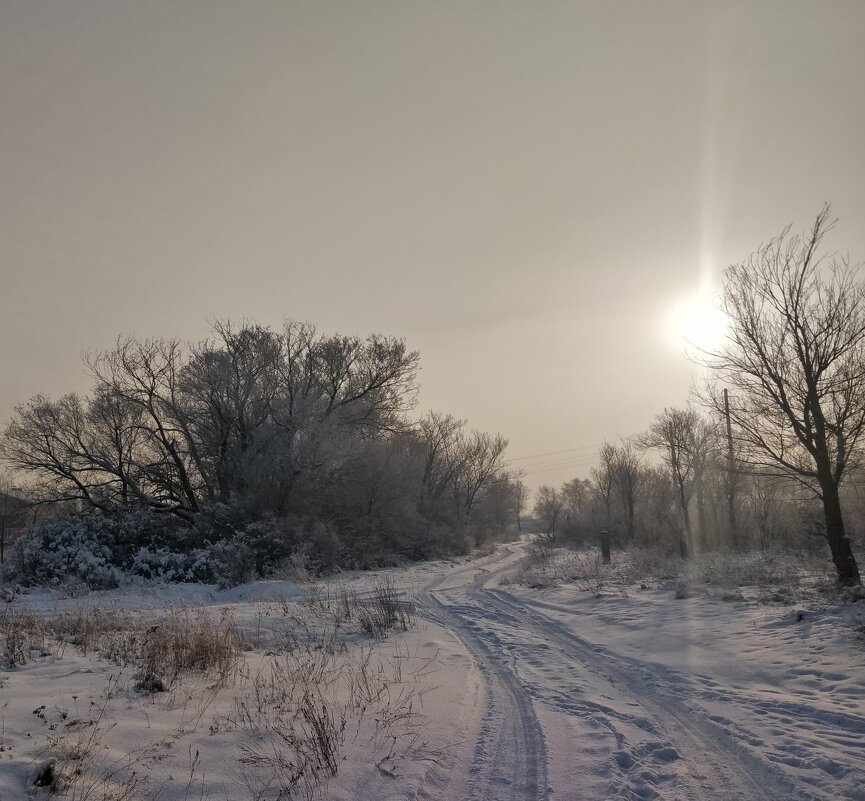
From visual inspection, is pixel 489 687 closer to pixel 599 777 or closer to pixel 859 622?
pixel 599 777

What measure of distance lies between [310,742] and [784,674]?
5.96 metres

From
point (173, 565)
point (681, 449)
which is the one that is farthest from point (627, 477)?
point (173, 565)

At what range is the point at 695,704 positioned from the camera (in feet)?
21.9

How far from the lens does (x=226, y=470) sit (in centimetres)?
3172

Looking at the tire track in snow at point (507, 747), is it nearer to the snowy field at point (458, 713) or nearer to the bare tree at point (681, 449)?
the snowy field at point (458, 713)

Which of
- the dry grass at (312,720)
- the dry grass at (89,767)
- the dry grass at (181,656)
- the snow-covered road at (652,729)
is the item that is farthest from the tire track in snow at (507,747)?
the dry grass at (181,656)

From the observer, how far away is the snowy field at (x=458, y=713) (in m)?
4.57

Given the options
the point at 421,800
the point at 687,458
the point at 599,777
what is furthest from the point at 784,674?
the point at 687,458

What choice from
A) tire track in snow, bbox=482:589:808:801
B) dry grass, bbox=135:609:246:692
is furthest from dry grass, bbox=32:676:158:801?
tire track in snow, bbox=482:589:808:801

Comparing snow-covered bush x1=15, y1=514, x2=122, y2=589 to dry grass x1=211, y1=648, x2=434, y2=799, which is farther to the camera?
snow-covered bush x1=15, y1=514, x2=122, y2=589

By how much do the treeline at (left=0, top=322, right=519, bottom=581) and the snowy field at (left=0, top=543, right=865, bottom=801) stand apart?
656 inches

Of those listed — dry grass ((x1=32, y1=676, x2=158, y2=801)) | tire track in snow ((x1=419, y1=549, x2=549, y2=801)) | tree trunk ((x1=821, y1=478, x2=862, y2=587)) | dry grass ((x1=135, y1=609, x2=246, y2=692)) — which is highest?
tree trunk ((x1=821, y1=478, x2=862, y2=587))

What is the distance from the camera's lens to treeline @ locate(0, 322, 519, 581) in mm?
27097

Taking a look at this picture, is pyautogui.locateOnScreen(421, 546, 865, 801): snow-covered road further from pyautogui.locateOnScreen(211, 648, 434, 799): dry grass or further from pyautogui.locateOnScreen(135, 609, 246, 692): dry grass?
pyautogui.locateOnScreen(135, 609, 246, 692): dry grass
